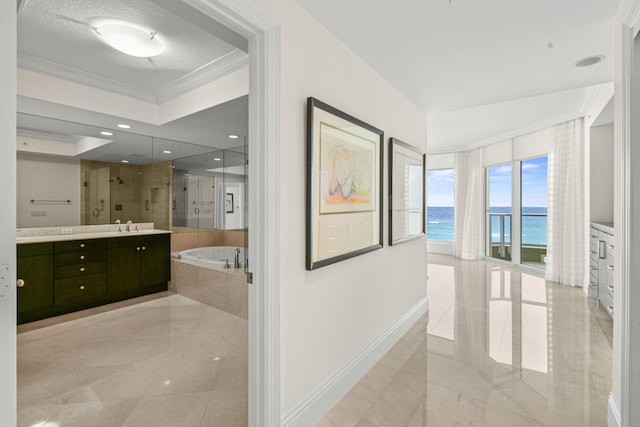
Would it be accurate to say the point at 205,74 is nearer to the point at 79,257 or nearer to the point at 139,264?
the point at 79,257

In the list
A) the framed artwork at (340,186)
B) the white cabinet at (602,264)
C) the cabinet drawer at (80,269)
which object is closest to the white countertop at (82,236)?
the cabinet drawer at (80,269)

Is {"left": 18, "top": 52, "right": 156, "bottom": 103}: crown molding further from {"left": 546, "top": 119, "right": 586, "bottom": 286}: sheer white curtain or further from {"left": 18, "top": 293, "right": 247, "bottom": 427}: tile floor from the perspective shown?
{"left": 546, "top": 119, "right": 586, "bottom": 286}: sheer white curtain

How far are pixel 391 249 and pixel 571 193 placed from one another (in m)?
3.75

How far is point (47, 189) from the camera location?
12.5 ft

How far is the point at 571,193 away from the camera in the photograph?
15.5ft

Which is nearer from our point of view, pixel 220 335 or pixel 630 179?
pixel 630 179

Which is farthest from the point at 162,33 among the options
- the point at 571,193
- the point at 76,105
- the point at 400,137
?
the point at 571,193

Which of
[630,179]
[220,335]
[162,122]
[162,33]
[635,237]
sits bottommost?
[220,335]

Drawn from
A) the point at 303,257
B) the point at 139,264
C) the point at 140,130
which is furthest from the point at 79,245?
the point at 303,257

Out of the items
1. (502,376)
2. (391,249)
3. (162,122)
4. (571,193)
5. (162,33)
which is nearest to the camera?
(502,376)

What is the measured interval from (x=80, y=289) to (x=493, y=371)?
4497 mm

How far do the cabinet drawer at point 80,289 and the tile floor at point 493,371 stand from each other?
11.6ft

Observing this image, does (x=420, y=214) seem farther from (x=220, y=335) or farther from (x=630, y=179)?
(x=220, y=335)

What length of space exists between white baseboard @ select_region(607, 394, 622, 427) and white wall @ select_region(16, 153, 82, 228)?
5.44 meters
